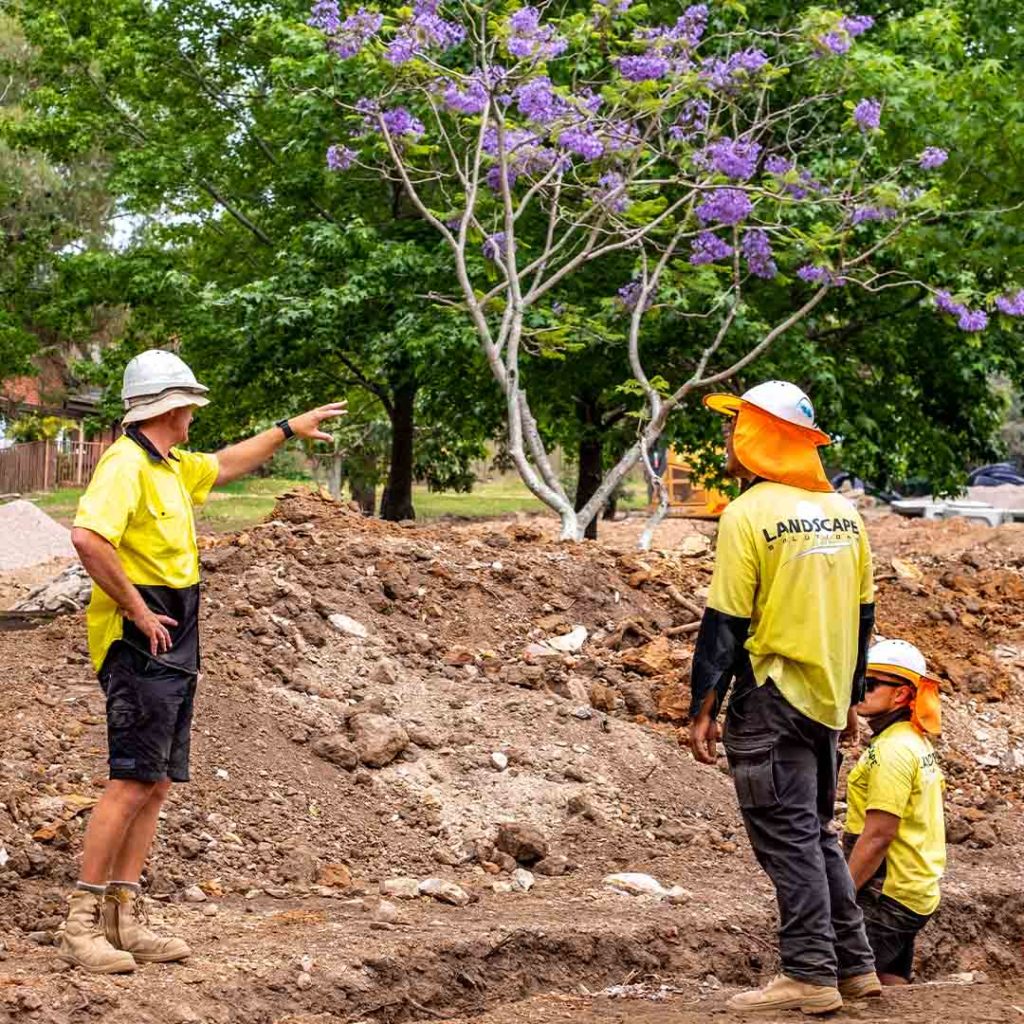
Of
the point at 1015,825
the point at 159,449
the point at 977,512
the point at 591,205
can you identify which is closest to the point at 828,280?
the point at 591,205

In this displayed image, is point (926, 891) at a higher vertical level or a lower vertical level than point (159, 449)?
lower

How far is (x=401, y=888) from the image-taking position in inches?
253

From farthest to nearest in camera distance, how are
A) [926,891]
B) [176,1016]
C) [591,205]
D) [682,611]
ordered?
[591,205] → [682,611] → [926,891] → [176,1016]

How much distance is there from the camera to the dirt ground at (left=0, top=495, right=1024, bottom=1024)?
538cm

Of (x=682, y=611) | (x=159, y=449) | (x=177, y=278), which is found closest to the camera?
(x=159, y=449)

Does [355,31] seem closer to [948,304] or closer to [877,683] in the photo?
[948,304]

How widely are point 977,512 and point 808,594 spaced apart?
25141 mm

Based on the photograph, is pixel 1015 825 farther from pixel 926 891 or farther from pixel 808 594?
pixel 808 594

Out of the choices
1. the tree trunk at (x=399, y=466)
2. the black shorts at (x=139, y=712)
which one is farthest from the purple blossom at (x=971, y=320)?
the black shorts at (x=139, y=712)

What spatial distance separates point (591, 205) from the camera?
46.5 feet

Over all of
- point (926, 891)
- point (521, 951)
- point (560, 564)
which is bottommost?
point (521, 951)

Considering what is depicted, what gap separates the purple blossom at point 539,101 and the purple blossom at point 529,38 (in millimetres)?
222

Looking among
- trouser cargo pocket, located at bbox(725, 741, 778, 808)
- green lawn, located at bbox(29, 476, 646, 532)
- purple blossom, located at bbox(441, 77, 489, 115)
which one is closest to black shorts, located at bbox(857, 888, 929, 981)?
trouser cargo pocket, located at bbox(725, 741, 778, 808)

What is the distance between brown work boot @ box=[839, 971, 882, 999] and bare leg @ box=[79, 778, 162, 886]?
7.39 feet
